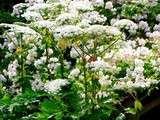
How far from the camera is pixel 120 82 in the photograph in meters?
4.46

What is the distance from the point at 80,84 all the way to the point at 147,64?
58 cm

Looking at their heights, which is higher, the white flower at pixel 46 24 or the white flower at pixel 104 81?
the white flower at pixel 46 24

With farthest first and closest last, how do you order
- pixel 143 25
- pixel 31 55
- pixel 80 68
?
pixel 143 25 < pixel 31 55 < pixel 80 68

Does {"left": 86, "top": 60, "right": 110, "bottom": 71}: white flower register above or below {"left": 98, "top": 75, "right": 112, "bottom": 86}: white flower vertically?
above

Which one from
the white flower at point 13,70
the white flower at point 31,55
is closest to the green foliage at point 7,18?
the white flower at point 13,70

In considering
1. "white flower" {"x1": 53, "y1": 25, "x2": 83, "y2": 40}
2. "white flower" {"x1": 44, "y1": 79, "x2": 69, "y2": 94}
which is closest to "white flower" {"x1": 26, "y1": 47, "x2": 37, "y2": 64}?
"white flower" {"x1": 44, "y1": 79, "x2": 69, "y2": 94}

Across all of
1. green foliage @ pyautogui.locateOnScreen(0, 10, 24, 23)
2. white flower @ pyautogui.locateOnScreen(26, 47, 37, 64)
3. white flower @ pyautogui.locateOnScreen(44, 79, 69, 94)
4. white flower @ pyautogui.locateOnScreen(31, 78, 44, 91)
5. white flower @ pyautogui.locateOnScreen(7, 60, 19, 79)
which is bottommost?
green foliage @ pyautogui.locateOnScreen(0, 10, 24, 23)

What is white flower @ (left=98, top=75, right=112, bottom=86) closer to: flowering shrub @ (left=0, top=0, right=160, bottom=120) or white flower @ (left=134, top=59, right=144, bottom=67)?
flowering shrub @ (left=0, top=0, right=160, bottom=120)

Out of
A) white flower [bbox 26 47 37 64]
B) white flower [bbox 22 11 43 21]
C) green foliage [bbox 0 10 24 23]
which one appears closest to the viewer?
white flower [bbox 22 11 43 21]

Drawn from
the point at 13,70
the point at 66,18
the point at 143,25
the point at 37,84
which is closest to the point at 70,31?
the point at 66,18

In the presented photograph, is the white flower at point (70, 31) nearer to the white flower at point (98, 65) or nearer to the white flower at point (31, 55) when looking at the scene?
the white flower at point (98, 65)

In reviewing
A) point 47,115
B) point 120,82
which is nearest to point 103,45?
point 120,82

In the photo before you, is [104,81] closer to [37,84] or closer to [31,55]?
[37,84]

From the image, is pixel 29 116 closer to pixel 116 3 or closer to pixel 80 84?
pixel 80 84
